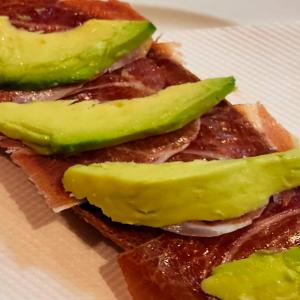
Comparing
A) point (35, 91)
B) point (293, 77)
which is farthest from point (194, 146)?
point (293, 77)

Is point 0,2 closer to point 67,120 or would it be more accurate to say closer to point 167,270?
point 67,120

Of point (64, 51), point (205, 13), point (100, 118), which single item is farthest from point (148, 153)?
point (205, 13)

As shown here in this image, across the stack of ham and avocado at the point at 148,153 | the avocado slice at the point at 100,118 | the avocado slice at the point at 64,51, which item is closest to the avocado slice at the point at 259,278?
the stack of ham and avocado at the point at 148,153

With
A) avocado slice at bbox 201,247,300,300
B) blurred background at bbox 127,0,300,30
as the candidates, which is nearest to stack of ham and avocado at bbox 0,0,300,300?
avocado slice at bbox 201,247,300,300

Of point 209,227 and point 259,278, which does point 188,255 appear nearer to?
point 209,227

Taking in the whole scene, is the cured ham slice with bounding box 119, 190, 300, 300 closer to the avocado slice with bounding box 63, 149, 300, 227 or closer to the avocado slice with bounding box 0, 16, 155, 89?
the avocado slice with bounding box 63, 149, 300, 227
